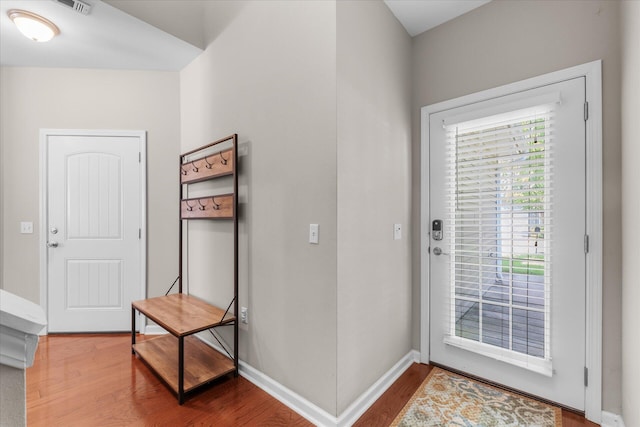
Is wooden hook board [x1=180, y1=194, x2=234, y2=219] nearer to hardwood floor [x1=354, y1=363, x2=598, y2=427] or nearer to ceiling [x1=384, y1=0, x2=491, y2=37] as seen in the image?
hardwood floor [x1=354, y1=363, x2=598, y2=427]

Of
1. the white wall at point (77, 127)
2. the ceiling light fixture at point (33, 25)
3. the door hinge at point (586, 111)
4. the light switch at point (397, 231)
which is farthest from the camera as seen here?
the white wall at point (77, 127)

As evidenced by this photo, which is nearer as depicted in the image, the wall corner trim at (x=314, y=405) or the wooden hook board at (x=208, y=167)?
the wall corner trim at (x=314, y=405)

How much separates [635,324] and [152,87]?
402 cm

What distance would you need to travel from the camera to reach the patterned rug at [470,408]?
70.7 inches

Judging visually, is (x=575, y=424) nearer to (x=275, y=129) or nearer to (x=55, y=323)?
(x=275, y=129)

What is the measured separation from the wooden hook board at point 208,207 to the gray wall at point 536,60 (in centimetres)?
150

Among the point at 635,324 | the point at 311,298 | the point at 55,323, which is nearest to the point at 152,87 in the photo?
the point at 55,323

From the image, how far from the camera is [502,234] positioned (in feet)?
6.91

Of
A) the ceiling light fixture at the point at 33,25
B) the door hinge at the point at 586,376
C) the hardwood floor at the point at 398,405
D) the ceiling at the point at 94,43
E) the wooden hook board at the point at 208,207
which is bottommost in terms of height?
the hardwood floor at the point at 398,405

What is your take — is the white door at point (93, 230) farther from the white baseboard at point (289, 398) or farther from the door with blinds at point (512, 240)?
the door with blinds at point (512, 240)

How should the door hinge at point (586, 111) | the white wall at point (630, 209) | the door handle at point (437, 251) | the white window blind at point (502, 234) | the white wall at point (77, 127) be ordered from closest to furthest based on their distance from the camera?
1. the white wall at point (630, 209)
2. the door hinge at point (586, 111)
3. the white window blind at point (502, 234)
4. the door handle at point (437, 251)
5. the white wall at point (77, 127)

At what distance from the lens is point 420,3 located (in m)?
2.19

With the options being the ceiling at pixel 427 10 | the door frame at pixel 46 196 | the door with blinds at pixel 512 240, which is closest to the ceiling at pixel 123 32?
the ceiling at pixel 427 10

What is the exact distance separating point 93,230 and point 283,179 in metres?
2.32
